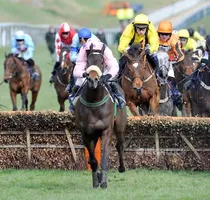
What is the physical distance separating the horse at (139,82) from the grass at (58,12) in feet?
164

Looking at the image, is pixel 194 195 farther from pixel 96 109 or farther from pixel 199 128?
pixel 199 128

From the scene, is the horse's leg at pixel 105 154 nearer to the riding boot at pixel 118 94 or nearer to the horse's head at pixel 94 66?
the riding boot at pixel 118 94

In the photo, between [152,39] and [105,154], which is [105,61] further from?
[152,39]

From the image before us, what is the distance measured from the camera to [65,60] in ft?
67.1

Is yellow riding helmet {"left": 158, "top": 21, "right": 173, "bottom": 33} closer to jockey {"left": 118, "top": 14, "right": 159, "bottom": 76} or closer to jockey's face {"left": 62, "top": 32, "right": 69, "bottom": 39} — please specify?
jockey {"left": 118, "top": 14, "right": 159, "bottom": 76}

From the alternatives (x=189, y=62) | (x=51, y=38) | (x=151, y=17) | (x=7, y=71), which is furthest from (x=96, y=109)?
(x=151, y=17)

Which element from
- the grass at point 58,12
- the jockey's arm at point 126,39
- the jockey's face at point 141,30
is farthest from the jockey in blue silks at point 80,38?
the grass at point 58,12

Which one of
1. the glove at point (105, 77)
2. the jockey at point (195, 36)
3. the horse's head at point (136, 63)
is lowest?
the glove at point (105, 77)

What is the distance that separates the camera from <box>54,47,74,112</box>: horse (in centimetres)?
2033

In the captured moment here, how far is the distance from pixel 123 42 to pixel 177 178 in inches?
125

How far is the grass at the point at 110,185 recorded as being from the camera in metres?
10.3

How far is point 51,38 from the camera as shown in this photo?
4372cm

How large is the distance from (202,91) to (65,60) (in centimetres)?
650

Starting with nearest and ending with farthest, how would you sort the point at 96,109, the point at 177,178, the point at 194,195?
1. the point at 194,195
2. the point at 96,109
3. the point at 177,178
